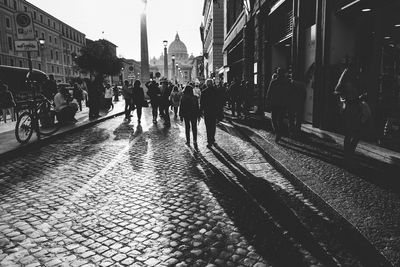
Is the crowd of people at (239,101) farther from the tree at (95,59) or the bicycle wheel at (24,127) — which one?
the tree at (95,59)

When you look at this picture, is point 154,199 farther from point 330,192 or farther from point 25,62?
point 25,62

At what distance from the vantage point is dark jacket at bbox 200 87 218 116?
839 centimetres

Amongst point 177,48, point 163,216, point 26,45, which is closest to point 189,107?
point 26,45

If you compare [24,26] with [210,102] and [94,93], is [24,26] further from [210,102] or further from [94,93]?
[94,93]

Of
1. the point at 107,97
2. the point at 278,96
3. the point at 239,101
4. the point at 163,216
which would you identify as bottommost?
the point at 163,216

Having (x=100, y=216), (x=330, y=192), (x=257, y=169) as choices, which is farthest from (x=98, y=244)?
(x=257, y=169)

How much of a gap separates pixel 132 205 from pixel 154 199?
0.32 meters

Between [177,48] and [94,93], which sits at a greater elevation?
[177,48]

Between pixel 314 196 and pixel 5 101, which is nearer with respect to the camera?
pixel 314 196

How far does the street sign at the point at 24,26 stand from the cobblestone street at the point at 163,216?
3.78m

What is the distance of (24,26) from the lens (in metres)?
8.94

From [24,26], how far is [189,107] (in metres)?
Answer: 4.80

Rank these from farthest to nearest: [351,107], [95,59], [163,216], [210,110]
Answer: [95,59] → [210,110] → [351,107] → [163,216]

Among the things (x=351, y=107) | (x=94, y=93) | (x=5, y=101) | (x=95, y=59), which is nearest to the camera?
(x=351, y=107)
